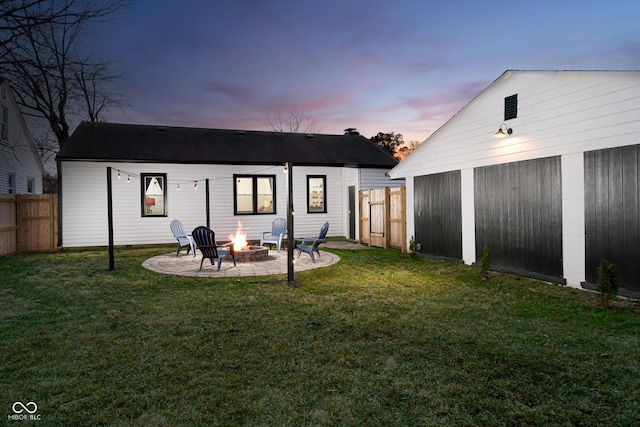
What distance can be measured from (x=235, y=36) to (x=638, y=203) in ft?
40.3

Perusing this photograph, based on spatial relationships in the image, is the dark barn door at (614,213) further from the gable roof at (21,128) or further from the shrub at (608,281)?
the gable roof at (21,128)

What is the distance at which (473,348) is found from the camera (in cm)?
378

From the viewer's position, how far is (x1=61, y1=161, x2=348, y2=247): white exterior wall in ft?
41.6

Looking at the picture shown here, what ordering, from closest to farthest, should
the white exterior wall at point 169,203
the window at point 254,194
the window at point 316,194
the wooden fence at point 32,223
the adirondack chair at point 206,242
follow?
the adirondack chair at point 206,242
the wooden fence at point 32,223
the white exterior wall at point 169,203
the window at point 254,194
the window at point 316,194

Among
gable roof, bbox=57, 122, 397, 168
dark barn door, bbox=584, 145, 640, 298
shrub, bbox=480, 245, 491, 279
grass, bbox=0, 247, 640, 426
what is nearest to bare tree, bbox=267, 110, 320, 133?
gable roof, bbox=57, 122, 397, 168

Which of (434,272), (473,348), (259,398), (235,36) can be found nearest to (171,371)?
(259,398)

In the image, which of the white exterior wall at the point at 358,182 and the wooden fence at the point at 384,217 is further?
the white exterior wall at the point at 358,182

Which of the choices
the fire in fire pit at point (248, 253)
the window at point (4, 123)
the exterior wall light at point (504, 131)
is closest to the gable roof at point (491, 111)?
the exterior wall light at point (504, 131)

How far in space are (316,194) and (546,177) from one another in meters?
9.34

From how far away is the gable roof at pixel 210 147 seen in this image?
13117 millimetres

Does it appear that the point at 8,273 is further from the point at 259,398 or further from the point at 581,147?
the point at 581,147

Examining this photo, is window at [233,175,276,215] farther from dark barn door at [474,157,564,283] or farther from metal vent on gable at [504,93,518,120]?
metal vent on gable at [504,93,518,120]

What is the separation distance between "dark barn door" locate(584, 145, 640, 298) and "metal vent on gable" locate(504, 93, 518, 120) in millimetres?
1781

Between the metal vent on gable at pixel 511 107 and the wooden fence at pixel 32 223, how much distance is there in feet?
45.7
